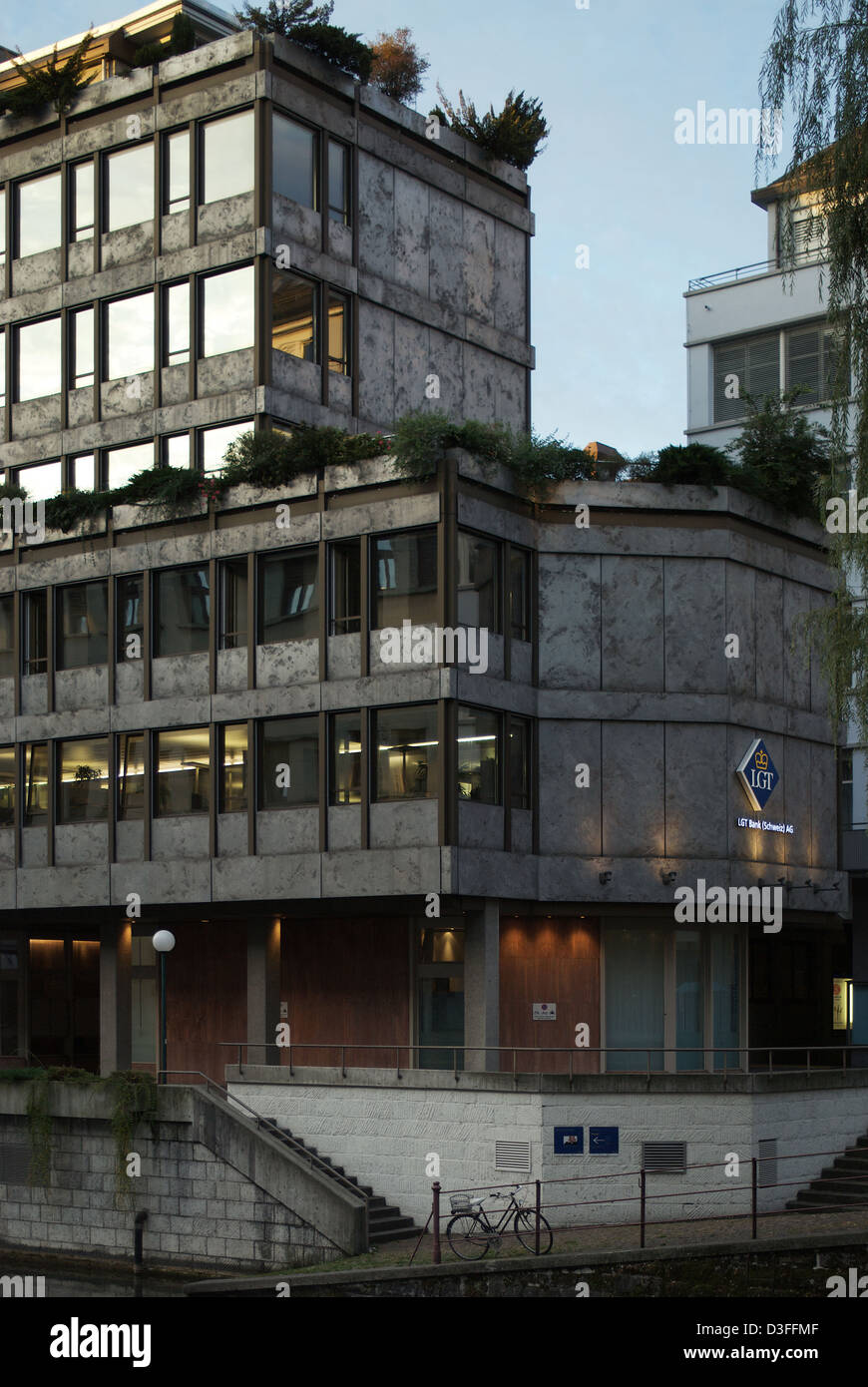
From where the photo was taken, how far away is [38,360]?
45906mm

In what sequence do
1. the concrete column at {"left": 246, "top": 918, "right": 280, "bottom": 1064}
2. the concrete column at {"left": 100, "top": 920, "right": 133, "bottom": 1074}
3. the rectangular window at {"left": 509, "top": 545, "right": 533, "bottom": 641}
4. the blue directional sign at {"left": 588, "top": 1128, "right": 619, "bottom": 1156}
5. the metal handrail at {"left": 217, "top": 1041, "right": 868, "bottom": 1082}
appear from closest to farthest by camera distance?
1. the blue directional sign at {"left": 588, "top": 1128, "right": 619, "bottom": 1156}
2. the metal handrail at {"left": 217, "top": 1041, "right": 868, "bottom": 1082}
3. the rectangular window at {"left": 509, "top": 545, "right": 533, "bottom": 641}
4. the concrete column at {"left": 246, "top": 918, "right": 280, "bottom": 1064}
5. the concrete column at {"left": 100, "top": 920, "right": 133, "bottom": 1074}

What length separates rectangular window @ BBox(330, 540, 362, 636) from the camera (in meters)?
36.6

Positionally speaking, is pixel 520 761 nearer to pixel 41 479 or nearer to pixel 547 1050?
pixel 547 1050

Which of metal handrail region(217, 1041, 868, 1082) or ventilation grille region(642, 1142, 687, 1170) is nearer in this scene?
ventilation grille region(642, 1142, 687, 1170)

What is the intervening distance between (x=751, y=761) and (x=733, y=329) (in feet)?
74.1

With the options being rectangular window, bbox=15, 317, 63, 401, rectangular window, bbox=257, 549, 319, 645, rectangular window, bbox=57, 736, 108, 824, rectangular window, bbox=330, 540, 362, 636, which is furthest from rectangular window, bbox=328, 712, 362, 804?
rectangular window, bbox=15, 317, 63, 401

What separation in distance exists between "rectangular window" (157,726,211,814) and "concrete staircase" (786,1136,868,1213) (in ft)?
45.6

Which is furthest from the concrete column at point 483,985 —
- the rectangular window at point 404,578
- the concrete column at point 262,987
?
the rectangular window at point 404,578

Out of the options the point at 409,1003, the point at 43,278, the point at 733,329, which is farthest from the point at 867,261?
the point at 733,329

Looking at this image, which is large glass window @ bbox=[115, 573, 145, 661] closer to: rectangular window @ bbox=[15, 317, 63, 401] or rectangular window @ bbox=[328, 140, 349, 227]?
rectangular window @ bbox=[15, 317, 63, 401]

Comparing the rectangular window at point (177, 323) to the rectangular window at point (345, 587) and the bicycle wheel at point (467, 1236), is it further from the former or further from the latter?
the bicycle wheel at point (467, 1236)

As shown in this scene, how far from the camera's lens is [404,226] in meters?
44.8

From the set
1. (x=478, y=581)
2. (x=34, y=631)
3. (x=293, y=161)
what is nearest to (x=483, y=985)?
(x=478, y=581)

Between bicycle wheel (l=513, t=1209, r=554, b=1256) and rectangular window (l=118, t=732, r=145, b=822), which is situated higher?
rectangular window (l=118, t=732, r=145, b=822)
